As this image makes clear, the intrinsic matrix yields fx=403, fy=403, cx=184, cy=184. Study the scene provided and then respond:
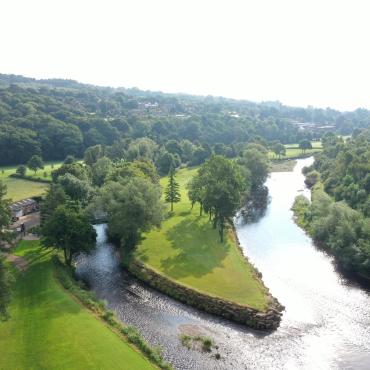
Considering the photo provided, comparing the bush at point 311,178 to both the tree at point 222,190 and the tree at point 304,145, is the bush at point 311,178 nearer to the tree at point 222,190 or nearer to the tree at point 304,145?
the tree at point 222,190

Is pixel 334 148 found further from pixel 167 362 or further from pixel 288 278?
pixel 167 362

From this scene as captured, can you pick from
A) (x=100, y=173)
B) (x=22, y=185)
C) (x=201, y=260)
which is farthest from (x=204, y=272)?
(x=22, y=185)

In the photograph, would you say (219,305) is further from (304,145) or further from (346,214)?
(304,145)

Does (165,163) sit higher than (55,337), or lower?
lower

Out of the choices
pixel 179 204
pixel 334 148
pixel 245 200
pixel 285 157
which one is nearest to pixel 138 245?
pixel 179 204

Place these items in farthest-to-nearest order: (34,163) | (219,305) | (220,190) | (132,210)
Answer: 1. (34,163)
2. (220,190)
3. (132,210)
4. (219,305)

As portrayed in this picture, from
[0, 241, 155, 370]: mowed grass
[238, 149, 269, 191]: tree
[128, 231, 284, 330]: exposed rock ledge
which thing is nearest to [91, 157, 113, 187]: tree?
[128, 231, 284, 330]: exposed rock ledge

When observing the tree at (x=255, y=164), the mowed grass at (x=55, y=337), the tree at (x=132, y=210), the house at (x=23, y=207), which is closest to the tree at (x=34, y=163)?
the house at (x=23, y=207)

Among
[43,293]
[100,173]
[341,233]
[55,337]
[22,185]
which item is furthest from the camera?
[22,185]

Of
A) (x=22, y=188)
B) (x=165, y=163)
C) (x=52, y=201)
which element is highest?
(x=52, y=201)
